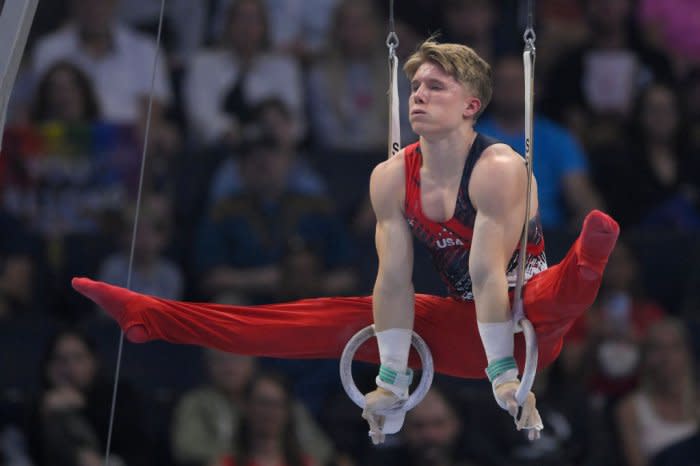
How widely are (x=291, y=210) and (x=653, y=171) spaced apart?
175 cm

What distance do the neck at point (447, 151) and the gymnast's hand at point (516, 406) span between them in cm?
62

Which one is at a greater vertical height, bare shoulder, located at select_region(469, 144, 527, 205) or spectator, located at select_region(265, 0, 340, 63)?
spectator, located at select_region(265, 0, 340, 63)

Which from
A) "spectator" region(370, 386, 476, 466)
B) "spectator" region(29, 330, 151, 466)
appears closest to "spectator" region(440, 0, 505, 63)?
"spectator" region(370, 386, 476, 466)

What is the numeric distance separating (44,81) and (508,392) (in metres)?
3.67

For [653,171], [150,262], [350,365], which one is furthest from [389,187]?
[653,171]

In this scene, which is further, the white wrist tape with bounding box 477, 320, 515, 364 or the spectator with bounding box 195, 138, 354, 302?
the spectator with bounding box 195, 138, 354, 302

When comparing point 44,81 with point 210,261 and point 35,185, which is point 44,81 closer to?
point 35,185

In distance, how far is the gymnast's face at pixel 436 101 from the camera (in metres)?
4.21

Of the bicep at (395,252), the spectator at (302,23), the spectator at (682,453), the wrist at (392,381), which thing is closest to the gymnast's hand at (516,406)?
the wrist at (392,381)

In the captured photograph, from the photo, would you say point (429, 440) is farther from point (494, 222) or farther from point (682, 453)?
point (494, 222)

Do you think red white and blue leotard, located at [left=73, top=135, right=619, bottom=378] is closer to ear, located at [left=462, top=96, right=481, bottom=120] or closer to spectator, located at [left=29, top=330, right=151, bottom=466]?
ear, located at [left=462, top=96, right=481, bottom=120]

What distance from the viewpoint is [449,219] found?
4.30m

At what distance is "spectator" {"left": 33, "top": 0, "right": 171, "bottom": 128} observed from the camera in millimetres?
7312

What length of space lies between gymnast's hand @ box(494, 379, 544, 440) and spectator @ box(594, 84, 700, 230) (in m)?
3.27
